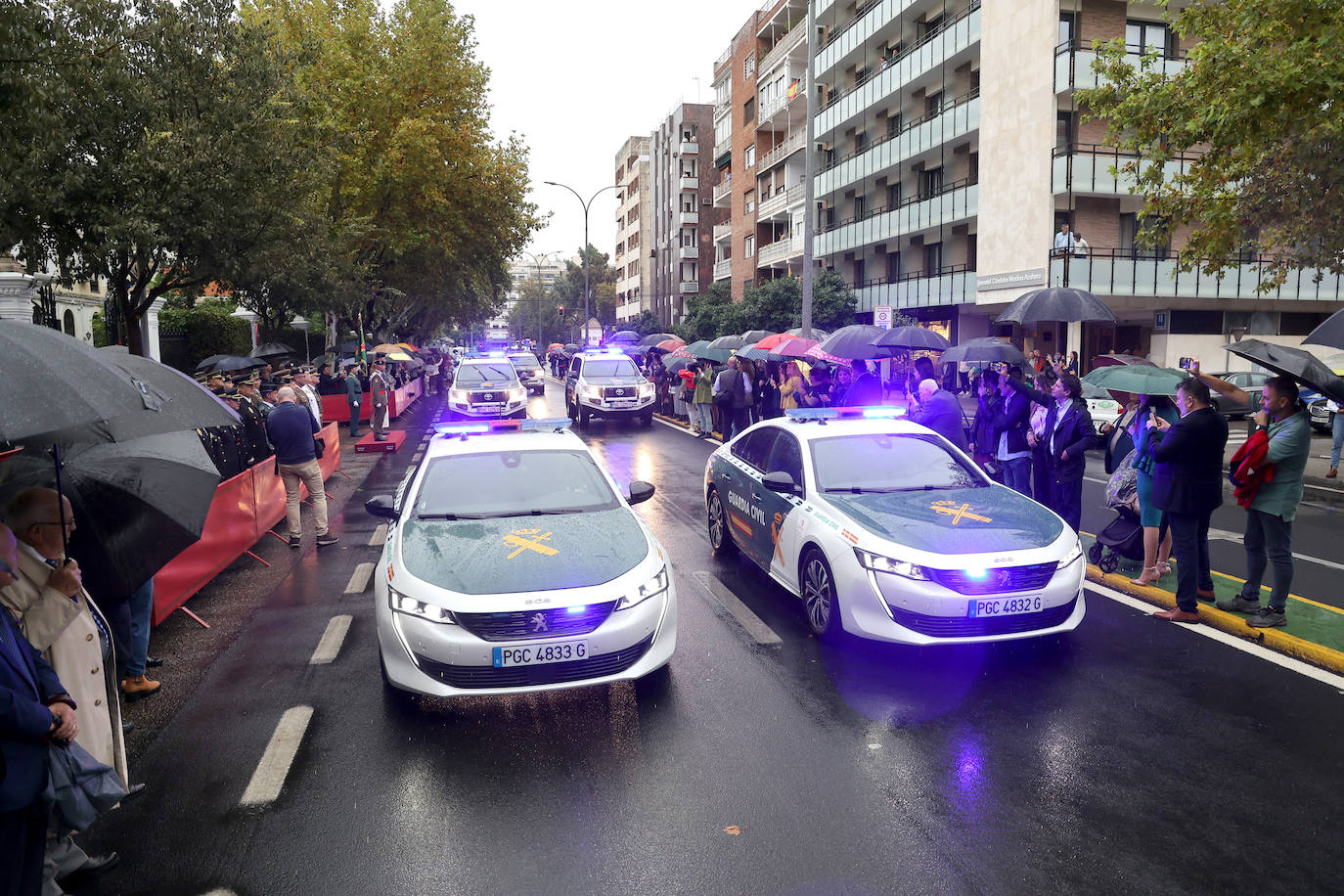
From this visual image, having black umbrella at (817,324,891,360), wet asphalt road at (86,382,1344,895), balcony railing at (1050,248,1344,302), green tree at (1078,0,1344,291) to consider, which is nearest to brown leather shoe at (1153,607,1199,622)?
wet asphalt road at (86,382,1344,895)

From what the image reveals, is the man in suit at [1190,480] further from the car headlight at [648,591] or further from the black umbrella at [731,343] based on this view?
the black umbrella at [731,343]

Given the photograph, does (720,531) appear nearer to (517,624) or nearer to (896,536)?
(896,536)

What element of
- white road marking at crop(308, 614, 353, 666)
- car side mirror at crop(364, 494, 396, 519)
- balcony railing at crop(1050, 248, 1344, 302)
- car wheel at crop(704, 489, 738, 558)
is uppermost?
balcony railing at crop(1050, 248, 1344, 302)

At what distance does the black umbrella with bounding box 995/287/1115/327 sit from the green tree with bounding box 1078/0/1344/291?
9.60ft

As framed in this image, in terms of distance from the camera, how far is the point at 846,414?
27.9 ft

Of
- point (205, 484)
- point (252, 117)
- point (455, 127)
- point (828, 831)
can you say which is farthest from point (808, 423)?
point (455, 127)

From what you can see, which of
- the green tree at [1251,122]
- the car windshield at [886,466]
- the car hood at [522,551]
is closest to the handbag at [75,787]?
the car hood at [522,551]

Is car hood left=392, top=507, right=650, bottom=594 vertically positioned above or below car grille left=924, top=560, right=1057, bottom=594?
above

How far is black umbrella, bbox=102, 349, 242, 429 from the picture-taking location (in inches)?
145

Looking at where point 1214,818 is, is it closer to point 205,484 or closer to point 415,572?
point 415,572

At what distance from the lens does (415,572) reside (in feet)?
17.3

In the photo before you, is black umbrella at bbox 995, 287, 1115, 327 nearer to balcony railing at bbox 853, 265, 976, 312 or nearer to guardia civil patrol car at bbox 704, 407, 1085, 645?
guardia civil patrol car at bbox 704, 407, 1085, 645

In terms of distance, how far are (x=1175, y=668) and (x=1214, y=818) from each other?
2.06 meters

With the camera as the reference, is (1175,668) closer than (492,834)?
No
